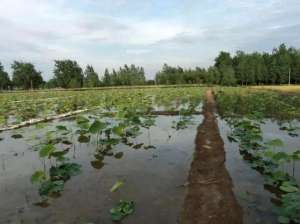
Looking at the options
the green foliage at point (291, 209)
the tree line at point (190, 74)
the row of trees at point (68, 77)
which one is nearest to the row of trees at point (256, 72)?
the tree line at point (190, 74)

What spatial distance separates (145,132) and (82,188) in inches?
242

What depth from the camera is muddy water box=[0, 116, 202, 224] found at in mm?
5008

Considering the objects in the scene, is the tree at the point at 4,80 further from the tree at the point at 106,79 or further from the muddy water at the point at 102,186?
the muddy water at the point at 102,186

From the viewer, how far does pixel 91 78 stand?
8775cm

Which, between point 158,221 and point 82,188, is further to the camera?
point 82,188

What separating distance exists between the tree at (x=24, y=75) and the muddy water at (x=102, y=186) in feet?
282

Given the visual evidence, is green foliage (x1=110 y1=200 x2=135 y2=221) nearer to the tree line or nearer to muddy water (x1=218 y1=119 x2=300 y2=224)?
muddy water (x1=218 y1=119 x2=300 y2=224)

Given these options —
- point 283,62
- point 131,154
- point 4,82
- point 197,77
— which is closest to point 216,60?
point 197,77

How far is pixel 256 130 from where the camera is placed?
9367 millimetres

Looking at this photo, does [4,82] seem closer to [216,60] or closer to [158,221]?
[216,60]

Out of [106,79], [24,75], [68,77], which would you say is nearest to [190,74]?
[106,79]

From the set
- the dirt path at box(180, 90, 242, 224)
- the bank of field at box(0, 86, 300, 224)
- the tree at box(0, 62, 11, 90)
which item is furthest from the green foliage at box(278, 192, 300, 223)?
the tree at box(0, 62, 11, 90)

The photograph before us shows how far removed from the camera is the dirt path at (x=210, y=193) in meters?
4.70

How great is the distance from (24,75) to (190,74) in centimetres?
4964
